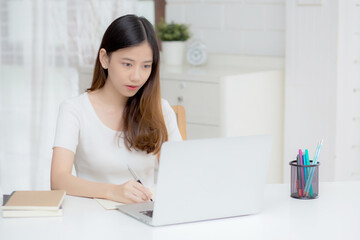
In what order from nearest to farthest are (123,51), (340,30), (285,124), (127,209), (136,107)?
1. (127,209)
2. (123,51)
3. (136,107)
4. (340,30)
5. (285,124)

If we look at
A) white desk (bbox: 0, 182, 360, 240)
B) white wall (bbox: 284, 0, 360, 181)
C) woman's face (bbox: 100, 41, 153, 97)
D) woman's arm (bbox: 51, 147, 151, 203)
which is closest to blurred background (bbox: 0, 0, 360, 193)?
white wall (bbox: 284, 0, 360, 181)

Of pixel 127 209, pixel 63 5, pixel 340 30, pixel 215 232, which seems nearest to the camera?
pixel 215 232

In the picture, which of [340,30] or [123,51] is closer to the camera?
[123,51]

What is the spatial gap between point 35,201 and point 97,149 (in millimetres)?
487

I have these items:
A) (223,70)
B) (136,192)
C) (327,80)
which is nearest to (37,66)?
(223,70)

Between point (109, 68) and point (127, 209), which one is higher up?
point (109, 68)

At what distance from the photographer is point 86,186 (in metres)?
1.67

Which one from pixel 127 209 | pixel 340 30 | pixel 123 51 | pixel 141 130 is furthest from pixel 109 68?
pixel 340 30

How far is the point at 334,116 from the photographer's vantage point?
9.53 ft

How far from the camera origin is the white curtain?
345 centimetres

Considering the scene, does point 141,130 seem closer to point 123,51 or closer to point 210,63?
point 123,51

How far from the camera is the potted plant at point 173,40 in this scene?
11.3ft

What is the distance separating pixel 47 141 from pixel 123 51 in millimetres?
1878

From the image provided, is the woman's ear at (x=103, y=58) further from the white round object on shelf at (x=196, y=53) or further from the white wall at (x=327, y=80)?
the white round object on shelf at (x=196, y=53)
